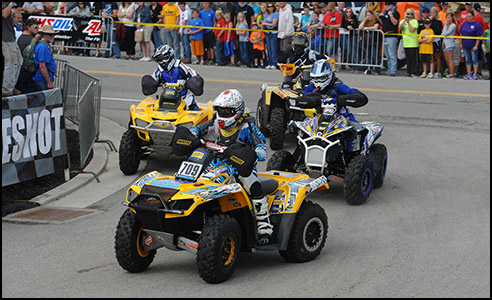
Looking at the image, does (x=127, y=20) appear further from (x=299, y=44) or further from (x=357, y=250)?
(x=357, y=250)

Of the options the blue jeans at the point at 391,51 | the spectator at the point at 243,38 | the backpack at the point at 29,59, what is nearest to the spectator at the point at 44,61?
the backpack at the point at 29,59

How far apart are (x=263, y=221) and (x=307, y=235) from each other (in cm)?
61

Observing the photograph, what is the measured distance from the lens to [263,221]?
8.64 m

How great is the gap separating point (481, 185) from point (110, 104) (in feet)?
33.0

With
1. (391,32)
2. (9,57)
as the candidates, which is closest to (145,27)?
(391,32)

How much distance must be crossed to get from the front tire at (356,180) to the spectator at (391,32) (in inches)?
511

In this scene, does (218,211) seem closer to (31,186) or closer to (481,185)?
(31,186)

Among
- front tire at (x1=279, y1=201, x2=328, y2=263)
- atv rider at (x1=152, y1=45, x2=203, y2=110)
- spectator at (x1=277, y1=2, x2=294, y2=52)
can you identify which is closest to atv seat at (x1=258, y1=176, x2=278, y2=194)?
front tire at (x1=279, y1=201, x2=328, y2=263)

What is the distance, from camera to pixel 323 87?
12.1m

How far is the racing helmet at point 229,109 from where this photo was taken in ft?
28.0

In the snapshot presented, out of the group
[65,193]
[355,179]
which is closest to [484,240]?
[355,179]

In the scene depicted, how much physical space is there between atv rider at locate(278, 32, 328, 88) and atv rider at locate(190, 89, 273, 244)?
6.62 meters

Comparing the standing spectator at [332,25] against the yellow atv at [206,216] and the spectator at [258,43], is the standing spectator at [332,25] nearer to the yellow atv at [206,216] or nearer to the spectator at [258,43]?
the spectator at [258,43]

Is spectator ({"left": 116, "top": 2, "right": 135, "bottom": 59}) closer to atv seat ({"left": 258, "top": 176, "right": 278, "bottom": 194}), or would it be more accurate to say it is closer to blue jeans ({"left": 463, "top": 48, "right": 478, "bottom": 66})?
blue jeans ({"left": 463, "top": 48, "right": 478, "bottom": 66})
